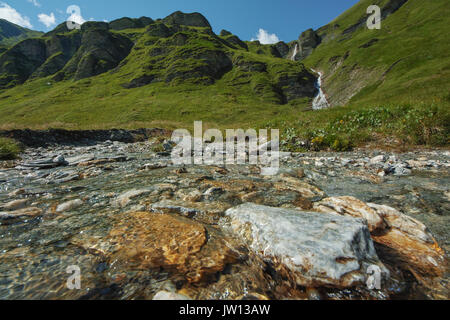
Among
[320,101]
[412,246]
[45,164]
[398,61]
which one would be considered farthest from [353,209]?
[320,101]

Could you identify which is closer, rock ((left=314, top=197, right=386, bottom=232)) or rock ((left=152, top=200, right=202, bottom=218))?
rock ((left=314, top=197, right=386, bottom=232))

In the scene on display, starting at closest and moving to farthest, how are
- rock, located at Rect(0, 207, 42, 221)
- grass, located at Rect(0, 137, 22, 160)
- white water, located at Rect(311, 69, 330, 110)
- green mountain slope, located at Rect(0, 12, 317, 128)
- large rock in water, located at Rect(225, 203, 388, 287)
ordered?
large rock in water, located at Rect(225, 203, 388, 287) < rock, located at Rect(0, 207, 42, 221) < grass, located at Rect(0, 137, 22, 160) < green mountain slope, located at Rect(0, 12, 317, 128) < white water, located at Rect(311, 69, 330, 110)

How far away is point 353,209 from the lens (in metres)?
3.06

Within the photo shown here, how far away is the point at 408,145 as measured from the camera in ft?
27.9

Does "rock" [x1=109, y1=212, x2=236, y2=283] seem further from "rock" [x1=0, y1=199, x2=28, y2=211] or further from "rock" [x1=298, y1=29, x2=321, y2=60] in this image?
"rock" [x1=298, y1=29, x2=321, y2=60]

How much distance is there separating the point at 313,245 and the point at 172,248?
1657mm

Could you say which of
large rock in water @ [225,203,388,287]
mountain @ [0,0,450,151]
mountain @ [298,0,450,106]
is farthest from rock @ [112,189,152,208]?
mountain @ [298,0,450,106]

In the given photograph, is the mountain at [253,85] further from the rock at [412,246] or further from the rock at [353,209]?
the rock at [412,246]

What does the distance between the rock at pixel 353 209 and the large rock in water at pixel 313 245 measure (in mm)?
638

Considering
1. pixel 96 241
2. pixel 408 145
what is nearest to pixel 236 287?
pixel 96 241

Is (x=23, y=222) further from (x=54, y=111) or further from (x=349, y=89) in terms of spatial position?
(x=349, y=89)

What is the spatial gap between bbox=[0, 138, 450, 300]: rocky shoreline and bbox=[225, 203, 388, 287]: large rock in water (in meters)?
0.01

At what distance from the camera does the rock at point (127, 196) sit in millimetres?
3829

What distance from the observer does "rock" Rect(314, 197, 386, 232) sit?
9.06 ft
